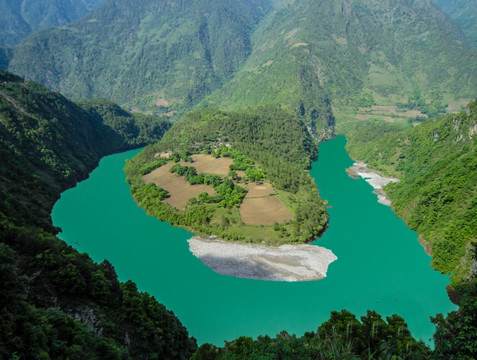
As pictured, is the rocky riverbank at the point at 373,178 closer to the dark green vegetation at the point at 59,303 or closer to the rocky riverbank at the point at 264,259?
the rocky riverbank at the point at 264,259

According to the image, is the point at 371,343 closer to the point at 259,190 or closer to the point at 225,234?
the point at 225,234

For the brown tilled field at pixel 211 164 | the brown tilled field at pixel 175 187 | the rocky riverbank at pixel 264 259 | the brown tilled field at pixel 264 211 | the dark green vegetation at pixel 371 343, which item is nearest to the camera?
the dark green vegetation at pixel 371 343

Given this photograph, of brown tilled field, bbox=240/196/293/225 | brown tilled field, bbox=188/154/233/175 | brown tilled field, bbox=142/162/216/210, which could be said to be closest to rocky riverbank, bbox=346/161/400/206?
brown tilled field, bbox=240/196/293/225

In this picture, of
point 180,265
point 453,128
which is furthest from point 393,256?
point 453,128

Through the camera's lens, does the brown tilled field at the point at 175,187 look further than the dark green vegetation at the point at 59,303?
Yes

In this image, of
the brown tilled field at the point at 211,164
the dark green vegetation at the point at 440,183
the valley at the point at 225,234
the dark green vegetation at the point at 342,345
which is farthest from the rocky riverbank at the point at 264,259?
the brown tilled field at the point at 211,164

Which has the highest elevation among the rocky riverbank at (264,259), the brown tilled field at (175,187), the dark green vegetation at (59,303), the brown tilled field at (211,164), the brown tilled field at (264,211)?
the brown tilled field at (211,164)
